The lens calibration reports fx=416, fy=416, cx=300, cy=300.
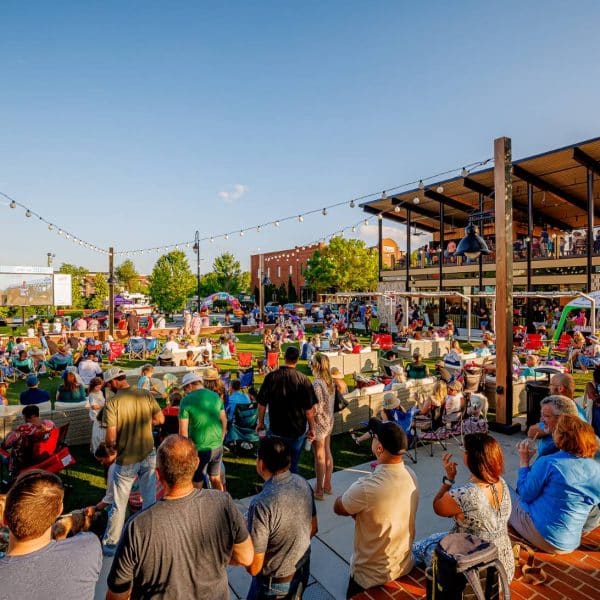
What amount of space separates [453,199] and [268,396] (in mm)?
25217

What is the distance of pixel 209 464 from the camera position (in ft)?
14.1

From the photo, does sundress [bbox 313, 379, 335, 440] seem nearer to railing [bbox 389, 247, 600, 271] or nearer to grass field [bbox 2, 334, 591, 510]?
grass field [bbox 2, 334, 591, 510]

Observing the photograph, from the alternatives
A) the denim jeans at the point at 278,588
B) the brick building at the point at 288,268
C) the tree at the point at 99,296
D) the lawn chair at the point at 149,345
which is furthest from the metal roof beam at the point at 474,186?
the tree at the point at 99,296

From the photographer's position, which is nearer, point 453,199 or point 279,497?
point 279,497

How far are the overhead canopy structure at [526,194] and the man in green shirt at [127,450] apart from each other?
16.0 metres

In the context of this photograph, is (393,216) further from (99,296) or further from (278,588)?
(99,296)

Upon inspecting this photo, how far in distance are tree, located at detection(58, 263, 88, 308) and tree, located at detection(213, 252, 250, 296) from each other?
55.7 ft

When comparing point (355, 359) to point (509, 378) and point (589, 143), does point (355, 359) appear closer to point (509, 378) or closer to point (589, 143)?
point (509, 378)

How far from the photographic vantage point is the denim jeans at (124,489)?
3.62 m

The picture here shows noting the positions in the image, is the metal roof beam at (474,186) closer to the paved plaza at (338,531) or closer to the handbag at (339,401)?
the paved plaza at (338,531)

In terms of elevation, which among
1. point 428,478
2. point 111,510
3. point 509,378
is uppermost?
point 509,378

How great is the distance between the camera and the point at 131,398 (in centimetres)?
384

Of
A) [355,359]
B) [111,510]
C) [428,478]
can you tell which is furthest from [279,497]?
[355,359]

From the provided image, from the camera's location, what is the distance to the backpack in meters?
2.16
